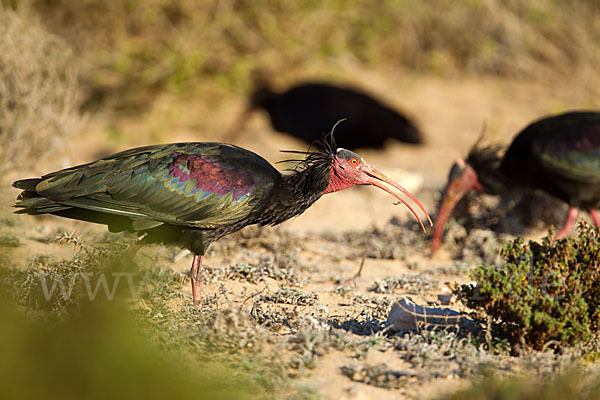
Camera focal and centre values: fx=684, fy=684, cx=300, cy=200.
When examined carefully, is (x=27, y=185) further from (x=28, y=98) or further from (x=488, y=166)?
(x=488, y=166)

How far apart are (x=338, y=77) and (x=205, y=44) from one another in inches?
92.4

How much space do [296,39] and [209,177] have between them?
7.53 meters

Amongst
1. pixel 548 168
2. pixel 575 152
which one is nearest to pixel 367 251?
pixel 548 168

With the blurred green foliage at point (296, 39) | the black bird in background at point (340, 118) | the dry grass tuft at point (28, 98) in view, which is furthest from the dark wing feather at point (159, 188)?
the black bird in background at point (340, 118)

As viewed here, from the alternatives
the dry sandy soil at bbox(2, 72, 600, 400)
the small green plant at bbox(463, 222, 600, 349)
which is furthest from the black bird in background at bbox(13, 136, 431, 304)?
the small green plant at bbox(463, 222, 600, 349)

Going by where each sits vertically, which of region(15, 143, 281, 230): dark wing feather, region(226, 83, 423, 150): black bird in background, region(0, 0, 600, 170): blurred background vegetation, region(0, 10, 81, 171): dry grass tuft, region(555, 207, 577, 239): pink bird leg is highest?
region(0, 0, 600, 170): blurred background vegetation

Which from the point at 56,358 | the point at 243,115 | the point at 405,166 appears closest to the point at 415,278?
the point at 56,358

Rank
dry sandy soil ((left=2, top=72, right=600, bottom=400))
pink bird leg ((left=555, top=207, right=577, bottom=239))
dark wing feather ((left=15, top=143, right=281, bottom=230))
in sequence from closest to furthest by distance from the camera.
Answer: dry sandy soil ((left=2, top=72, right=600, bottom=400)) → dark wing feather ((left=15, top=143, right=281, bottom=230)) → pink bird leg ((left=555, top=207, right=577, bottom=239))

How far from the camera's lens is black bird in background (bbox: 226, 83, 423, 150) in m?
10.5

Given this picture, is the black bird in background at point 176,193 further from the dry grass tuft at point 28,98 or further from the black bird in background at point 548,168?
the black bird in background at point 548,168

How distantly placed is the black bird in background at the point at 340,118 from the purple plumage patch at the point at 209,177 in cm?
623

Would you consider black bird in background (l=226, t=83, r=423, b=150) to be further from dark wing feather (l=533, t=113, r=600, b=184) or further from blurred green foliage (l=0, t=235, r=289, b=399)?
blurred green foliage (l=0, t=235, r=289, b=399)

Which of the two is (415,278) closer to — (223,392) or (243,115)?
(223,392)

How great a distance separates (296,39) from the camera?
11.3 m
